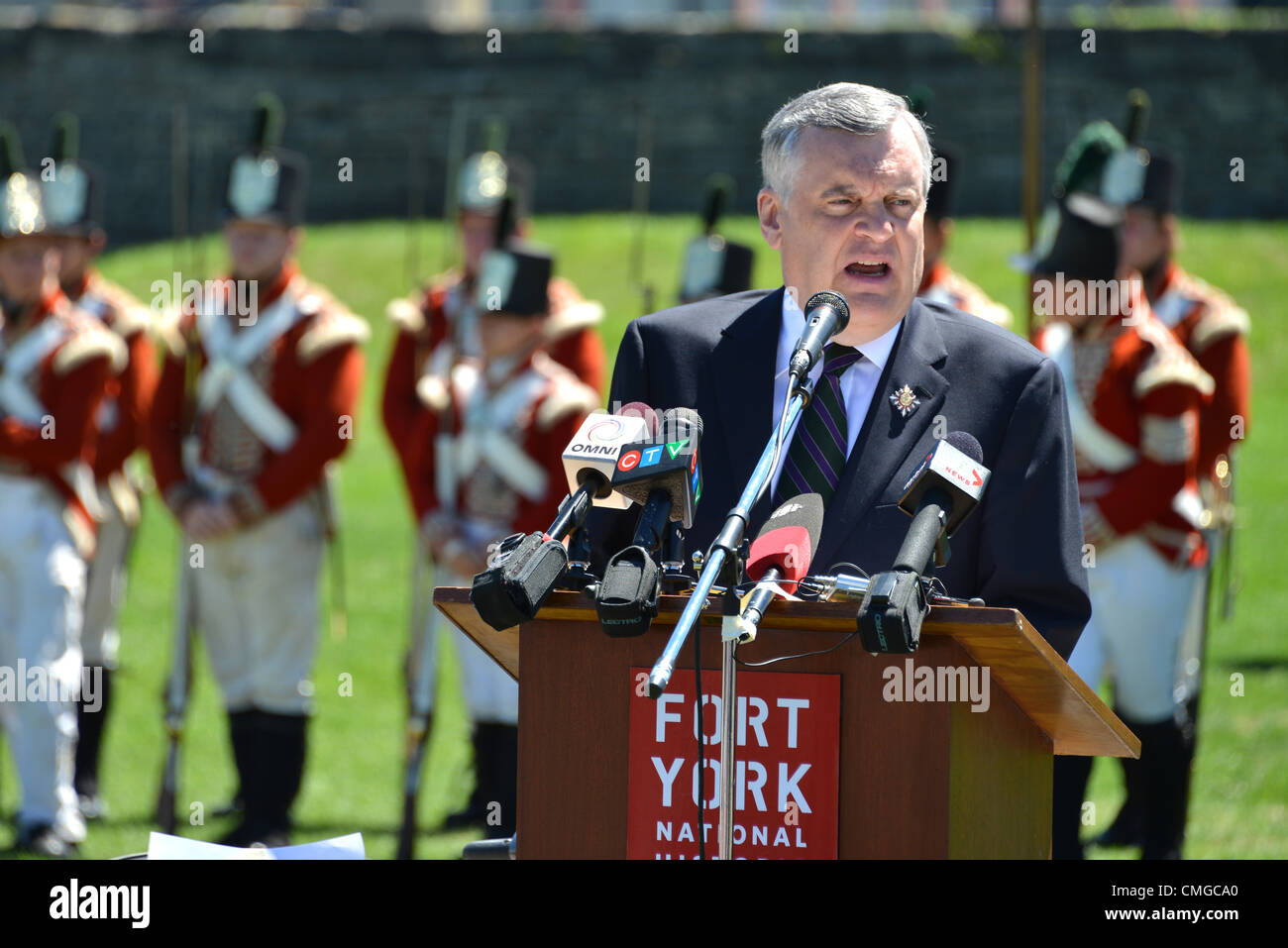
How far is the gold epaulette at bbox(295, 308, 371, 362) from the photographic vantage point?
834 cm

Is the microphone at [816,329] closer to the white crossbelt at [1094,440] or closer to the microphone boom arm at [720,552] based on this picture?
the microphone boom arm at [720,552]

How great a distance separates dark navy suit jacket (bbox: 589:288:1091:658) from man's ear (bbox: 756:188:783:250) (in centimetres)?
13

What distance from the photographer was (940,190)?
819 cm

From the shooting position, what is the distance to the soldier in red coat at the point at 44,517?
26.8ft

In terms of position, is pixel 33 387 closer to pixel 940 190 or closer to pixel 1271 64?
pixel 940 190

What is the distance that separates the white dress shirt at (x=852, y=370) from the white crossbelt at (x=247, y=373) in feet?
16.5

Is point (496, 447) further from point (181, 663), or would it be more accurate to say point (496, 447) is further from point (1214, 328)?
point (1214, 328)

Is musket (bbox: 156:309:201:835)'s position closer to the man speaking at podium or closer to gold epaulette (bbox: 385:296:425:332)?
gold epaulette (bbox: 385:296:425:332)

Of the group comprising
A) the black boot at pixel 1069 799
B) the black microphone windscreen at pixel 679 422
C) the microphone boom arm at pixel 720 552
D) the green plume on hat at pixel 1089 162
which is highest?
the green plume on hat at pixel 1089 162

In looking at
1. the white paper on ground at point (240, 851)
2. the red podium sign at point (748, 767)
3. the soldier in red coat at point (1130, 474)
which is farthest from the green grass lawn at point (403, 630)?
the red podium sign at point (748, 767)

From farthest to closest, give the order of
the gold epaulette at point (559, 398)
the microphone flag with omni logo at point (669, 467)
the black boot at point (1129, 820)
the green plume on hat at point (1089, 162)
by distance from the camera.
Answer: the gold epaulette at point (559, 398) < the black boot at point (1129, 820) < the green plume on hat at point (1089, 162) < the microphone flag with omni logo at point (669, 467)

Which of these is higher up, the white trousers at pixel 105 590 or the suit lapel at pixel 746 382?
the suit lapel at pixel 746 382

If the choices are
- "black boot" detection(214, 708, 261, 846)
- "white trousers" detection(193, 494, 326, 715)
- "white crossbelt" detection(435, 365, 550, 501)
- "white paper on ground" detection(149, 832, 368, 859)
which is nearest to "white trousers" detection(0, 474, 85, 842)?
"white trousers" detection(193, 494, 326, 715)

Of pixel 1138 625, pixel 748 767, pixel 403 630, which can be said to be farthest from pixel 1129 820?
pixel 403 630
